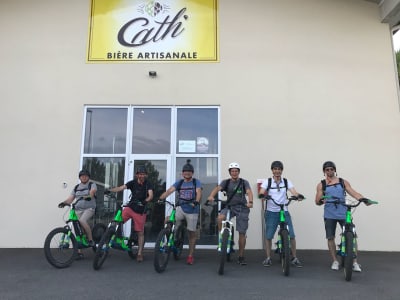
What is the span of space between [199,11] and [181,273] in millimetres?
6152

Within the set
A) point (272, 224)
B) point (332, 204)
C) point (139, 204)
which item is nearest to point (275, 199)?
point (272, 224)

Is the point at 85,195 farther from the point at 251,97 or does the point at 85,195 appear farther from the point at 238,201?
the point at 251,97

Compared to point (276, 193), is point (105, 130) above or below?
above

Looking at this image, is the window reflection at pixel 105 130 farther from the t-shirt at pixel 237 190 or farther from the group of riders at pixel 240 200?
the t-shirt at pixel 237 190

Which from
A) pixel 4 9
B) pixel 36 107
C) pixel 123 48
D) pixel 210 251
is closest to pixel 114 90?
pixel 123 48

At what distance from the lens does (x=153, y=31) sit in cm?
866

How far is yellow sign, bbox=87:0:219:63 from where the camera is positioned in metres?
8.55

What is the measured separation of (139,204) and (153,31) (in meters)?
4.43

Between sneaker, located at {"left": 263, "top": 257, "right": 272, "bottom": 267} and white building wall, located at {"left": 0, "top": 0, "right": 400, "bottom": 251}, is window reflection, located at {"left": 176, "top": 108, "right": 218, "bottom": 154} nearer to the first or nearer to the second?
white building wall, located at {"left": 0, "top": 0, "right": 400, "bottom": 251}

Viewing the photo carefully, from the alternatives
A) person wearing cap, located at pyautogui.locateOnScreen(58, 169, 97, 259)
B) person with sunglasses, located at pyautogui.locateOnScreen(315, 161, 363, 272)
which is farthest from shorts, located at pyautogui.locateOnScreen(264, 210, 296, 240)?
person wearing cap, located at pyautogui.locateOnScreen(58, 169, 97, 259)

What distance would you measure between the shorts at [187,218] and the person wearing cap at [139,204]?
55 centimetres

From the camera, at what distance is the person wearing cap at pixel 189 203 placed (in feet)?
20.2

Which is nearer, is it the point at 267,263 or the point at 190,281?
the point at 190,281

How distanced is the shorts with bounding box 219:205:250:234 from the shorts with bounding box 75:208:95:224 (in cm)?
250
